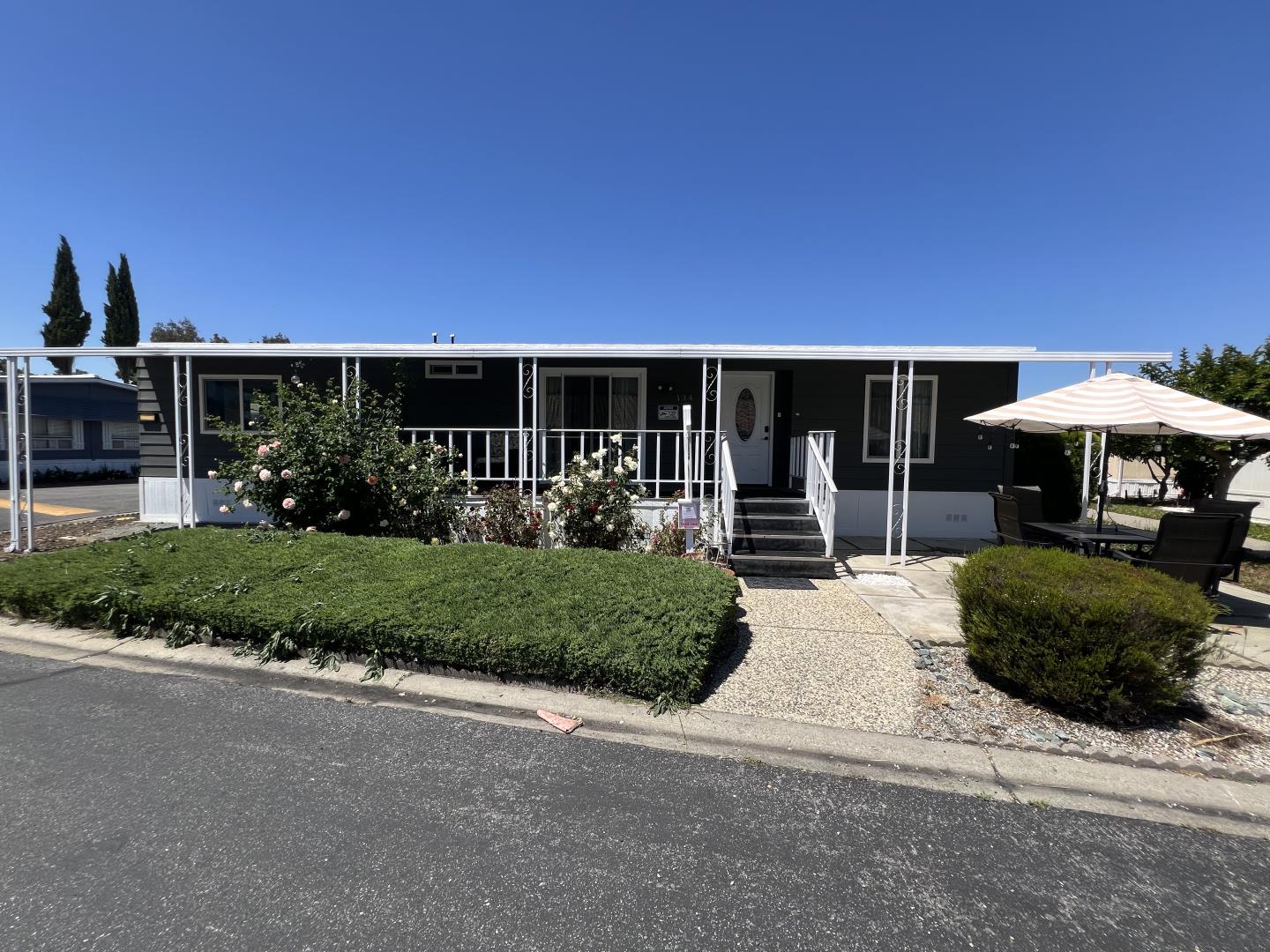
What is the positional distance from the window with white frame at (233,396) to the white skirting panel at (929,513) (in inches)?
400

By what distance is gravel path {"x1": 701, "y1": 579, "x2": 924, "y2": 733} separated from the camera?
362 centimetres

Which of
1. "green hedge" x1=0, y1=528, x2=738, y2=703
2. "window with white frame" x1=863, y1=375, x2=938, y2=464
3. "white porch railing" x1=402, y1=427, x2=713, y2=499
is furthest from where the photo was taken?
"window with white frame" x1=863, y1=375, x2=938, y2=464

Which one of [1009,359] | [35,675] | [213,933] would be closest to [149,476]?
[35,675]

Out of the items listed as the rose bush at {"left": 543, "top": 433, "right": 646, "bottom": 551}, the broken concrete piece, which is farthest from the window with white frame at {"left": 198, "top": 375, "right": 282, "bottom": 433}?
the broken concrete piece

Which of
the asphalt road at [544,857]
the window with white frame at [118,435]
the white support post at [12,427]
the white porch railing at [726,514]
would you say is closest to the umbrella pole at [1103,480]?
the white porch railing at [726,514]

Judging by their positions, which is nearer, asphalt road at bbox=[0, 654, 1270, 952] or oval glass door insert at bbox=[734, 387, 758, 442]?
asphalt road at bbox=[0, 654, 1270, 952]

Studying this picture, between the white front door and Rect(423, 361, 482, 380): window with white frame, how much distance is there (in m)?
4.30

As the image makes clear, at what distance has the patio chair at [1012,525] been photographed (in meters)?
6.64

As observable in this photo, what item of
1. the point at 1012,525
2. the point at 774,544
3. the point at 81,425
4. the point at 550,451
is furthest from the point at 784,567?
the point at 81,425

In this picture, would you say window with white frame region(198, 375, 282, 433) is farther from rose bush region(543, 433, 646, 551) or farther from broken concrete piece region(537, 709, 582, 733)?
broken concrete piece region(537, 709, 582, 733)

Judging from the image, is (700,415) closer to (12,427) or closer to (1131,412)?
(1131,412)

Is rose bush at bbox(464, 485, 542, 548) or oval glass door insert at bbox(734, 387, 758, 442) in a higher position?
oval glass door insert at bbox(734, 387, 758, 442)

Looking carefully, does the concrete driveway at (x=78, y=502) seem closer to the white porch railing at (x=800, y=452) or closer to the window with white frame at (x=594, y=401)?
the window with white frame at (x=594, y=401)

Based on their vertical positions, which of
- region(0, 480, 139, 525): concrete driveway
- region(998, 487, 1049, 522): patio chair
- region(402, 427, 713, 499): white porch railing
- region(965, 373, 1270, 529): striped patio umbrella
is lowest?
region(0, 480, 139, 525): concrete driveway
